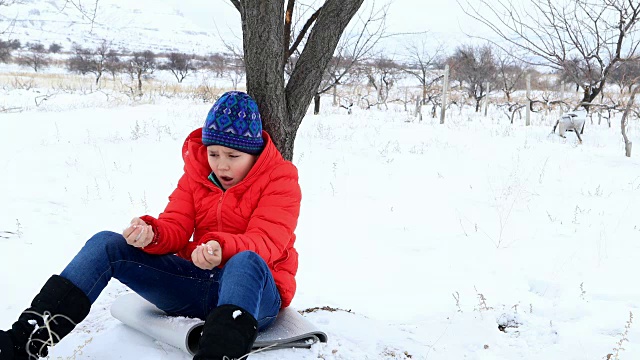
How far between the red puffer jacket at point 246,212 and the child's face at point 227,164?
0.06 metres

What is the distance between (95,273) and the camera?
1.72 metres

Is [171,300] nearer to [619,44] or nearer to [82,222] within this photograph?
[82,222]

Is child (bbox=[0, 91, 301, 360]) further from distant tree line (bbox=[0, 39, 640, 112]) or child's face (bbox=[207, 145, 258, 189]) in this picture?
distant tree line (bbox=[0, 39, 640, 112])

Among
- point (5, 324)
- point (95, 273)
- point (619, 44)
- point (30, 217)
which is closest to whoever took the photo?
point (95, 273)

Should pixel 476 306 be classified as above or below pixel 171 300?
below

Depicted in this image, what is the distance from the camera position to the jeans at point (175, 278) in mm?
1627

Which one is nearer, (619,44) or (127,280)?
(127,280)

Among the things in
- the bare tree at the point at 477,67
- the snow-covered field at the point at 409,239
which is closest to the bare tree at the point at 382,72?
the bare tree at the point at 477,67

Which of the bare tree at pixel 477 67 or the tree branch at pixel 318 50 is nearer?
the tree branch at pixel 318 50

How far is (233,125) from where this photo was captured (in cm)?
211

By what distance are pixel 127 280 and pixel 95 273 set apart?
18 cm

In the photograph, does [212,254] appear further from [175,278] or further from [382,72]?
[382,72]

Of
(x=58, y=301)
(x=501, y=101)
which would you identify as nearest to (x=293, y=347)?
(x=58, y=301)

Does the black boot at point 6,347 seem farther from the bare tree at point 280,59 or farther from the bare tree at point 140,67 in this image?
the bare tree at point 140,67
